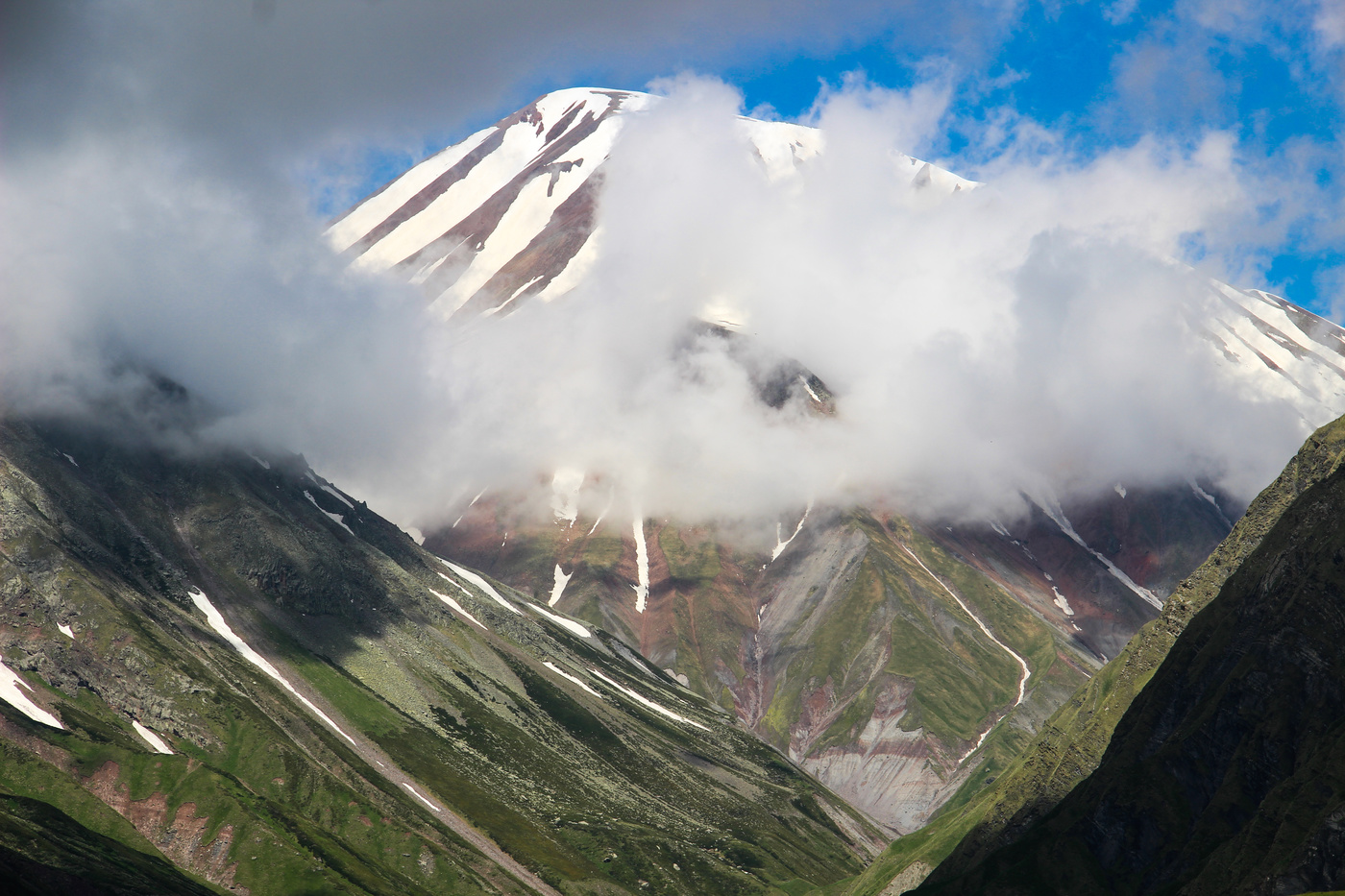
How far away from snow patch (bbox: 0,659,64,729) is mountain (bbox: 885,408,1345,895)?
125 metres

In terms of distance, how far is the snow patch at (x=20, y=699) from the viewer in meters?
154

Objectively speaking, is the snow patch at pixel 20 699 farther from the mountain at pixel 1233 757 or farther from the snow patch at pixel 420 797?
the mountain at pixel 1233 757

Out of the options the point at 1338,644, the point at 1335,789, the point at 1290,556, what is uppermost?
the point at 1290,556

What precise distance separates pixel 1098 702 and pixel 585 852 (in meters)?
89.6

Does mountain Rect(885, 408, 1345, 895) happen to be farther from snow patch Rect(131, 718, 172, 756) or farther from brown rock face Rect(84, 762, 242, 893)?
snow patch Rect(131, 718, 172, 756)

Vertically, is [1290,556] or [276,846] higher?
[1290,556]

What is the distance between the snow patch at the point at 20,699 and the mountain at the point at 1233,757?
12507 cm

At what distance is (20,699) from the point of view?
514ft

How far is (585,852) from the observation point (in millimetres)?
192875

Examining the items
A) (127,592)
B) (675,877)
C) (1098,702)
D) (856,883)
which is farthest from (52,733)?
(1098,702)

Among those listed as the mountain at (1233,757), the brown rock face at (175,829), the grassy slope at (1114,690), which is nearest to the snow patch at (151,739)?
the brown rock face at (175,829)

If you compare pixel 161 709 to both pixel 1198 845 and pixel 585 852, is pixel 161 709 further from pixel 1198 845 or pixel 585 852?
pixel 1198 845

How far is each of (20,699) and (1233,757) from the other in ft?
517

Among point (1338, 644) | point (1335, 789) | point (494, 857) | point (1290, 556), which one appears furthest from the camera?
point (494, 857)
